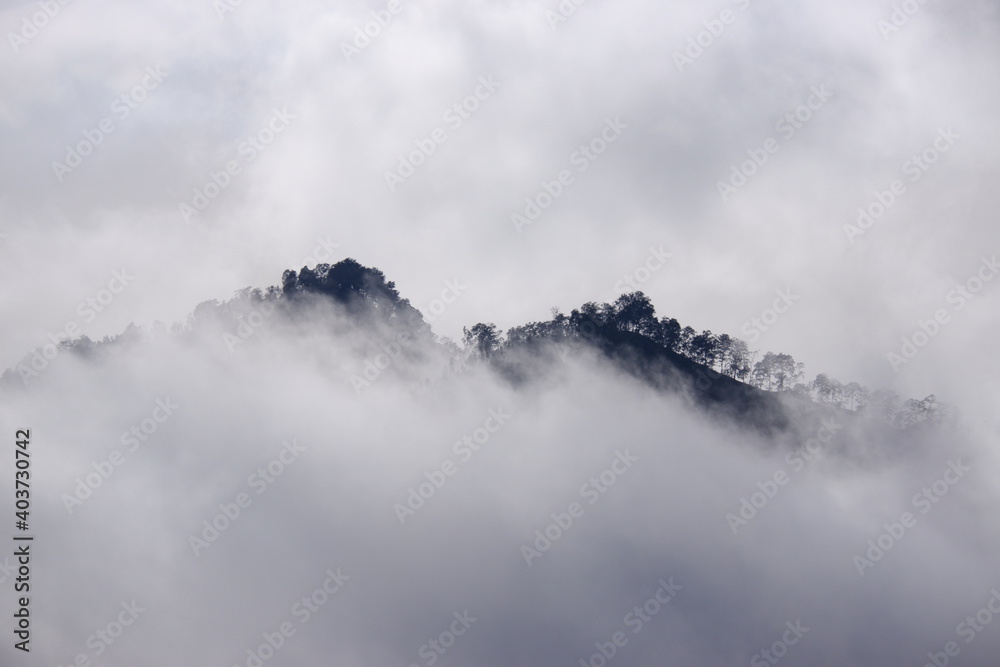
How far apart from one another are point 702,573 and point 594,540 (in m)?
19.9

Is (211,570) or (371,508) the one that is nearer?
(211,570)

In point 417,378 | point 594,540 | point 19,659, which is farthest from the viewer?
point 417,378

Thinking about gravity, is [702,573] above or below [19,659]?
above

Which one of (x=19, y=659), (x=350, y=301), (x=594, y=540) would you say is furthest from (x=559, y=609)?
(x=19, y=659)

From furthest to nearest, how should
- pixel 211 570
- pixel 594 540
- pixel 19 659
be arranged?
pixel 594 540 → pixel 211 570 → pixel 19 659

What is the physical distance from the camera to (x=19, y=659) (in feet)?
477

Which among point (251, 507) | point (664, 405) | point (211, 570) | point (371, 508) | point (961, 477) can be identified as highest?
point (961, 477)

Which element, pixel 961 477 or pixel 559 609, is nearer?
pixel 559 609

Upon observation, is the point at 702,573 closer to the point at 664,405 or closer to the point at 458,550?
the point at 664,405

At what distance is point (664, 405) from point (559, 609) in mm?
40750

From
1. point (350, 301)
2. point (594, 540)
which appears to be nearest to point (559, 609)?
point (594, 540)

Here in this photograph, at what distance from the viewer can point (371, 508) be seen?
183000 millimetres

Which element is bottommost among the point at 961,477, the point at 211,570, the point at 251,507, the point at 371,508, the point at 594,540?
the point at 211,570

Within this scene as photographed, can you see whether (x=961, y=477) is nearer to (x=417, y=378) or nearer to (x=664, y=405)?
(x=664, y=405)
